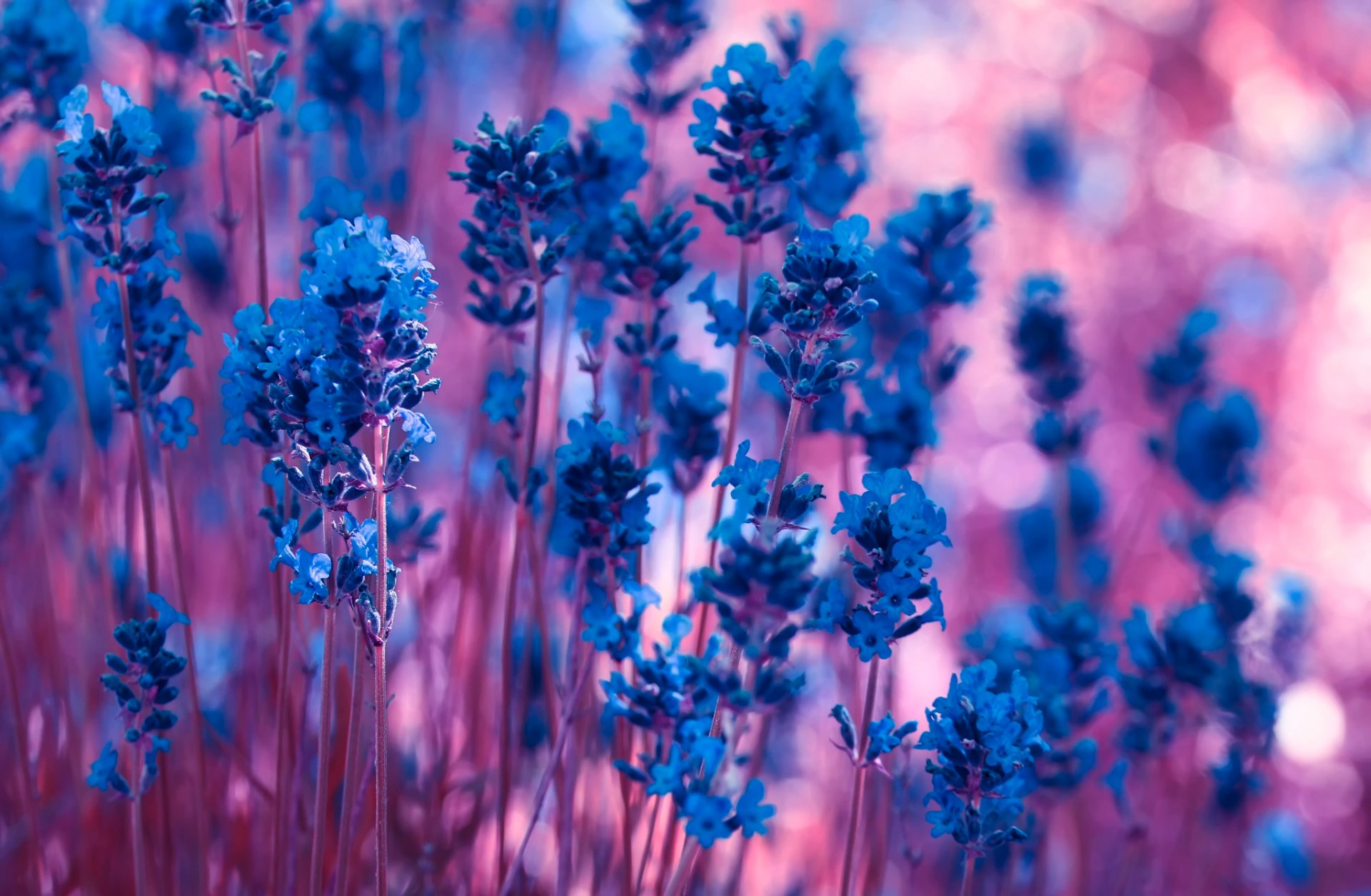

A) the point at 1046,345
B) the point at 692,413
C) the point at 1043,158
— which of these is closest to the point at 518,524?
the point at 692,413

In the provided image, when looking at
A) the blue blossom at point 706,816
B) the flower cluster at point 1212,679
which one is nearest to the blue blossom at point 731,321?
the blue blossom at point 706,816

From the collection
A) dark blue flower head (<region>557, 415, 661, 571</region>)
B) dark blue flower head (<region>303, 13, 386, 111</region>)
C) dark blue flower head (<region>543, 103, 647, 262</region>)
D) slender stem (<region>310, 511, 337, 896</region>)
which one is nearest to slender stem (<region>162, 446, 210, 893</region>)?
slender stem (<region>310, 511, 337, 896</region>)

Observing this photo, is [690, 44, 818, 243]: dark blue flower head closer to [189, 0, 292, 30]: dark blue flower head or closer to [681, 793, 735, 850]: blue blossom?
[189, 0, 292, 30]: dark blue flower head

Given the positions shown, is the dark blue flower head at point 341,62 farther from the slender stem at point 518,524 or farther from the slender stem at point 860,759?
the slender stem at point 860,759

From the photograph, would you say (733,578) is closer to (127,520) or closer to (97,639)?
(127,520)

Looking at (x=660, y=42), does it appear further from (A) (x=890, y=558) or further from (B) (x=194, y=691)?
(B) (x=194, y=691)

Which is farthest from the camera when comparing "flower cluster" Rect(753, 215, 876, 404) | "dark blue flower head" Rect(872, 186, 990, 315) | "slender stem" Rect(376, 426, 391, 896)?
"dark blue flower head" Rect(872, 186, 990, 315)

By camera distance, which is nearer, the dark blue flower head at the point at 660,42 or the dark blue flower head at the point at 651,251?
the dark blue flower head at the point at 651,251
